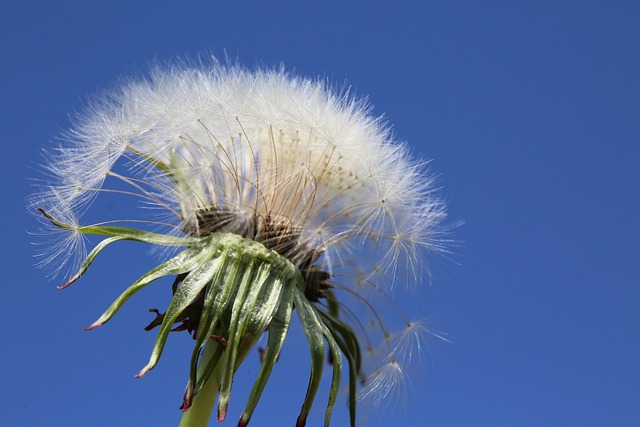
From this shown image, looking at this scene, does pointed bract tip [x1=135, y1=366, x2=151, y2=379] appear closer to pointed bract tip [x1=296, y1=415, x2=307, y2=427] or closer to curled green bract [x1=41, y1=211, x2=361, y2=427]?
curled green bract [x1=41, y1=211, x2=361, y2=427]

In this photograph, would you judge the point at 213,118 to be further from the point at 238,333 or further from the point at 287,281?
the point at 238,333

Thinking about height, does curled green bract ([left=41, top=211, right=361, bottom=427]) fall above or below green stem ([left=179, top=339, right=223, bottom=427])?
above

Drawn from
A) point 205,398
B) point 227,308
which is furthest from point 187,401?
point 227,308

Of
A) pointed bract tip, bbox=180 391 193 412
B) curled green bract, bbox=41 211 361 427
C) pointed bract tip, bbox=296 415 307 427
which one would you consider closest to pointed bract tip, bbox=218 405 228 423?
curled green bract, bbox=41 211 361 427

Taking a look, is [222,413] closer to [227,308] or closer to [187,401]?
[187,401]

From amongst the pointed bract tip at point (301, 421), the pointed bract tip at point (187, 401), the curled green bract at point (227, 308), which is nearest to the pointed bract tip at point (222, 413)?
the curled green bract at point (227, 308)

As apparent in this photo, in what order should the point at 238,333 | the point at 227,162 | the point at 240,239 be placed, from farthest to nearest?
the point at 227,162 < the point at 240,239 < the point at 238,333

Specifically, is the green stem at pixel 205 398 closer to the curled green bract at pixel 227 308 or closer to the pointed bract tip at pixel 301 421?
the curled green bract at pixel 227 308

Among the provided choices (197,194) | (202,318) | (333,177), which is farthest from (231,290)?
(333,177)
